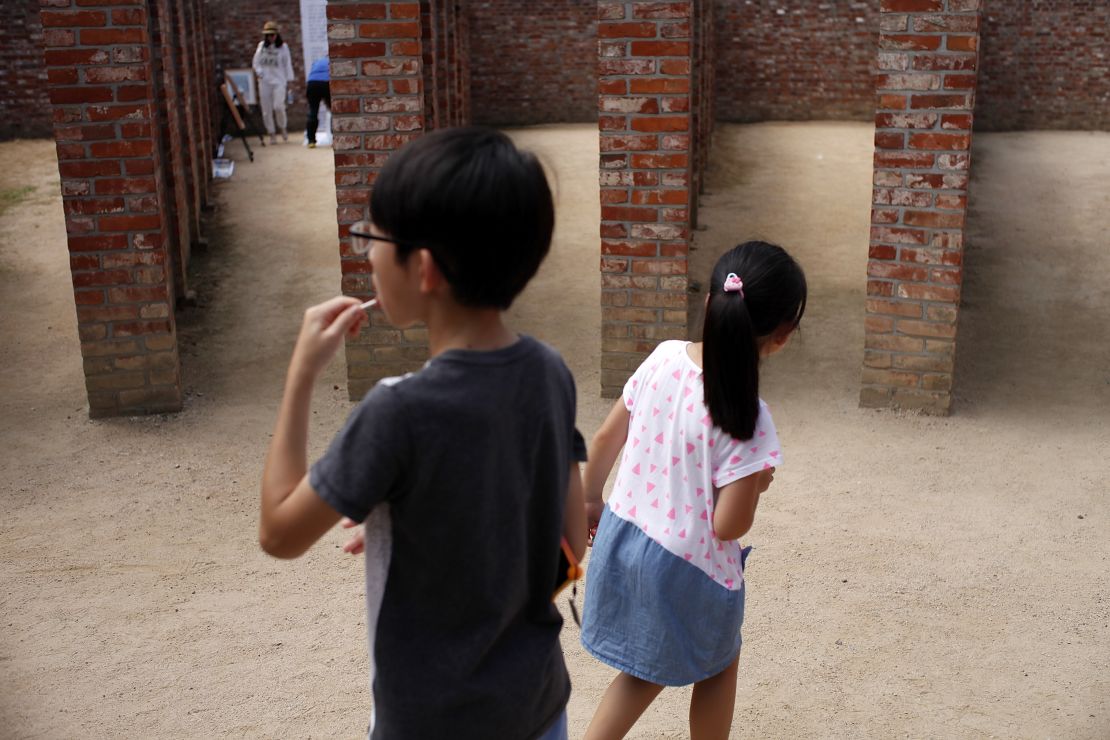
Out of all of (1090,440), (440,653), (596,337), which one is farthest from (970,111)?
(440,653)

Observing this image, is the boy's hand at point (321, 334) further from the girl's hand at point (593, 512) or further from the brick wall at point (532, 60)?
the brick wall at point (532, 60)

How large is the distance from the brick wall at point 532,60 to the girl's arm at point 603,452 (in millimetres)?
14637

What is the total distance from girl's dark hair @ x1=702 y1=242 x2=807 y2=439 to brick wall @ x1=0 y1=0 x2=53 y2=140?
14465 millimetres

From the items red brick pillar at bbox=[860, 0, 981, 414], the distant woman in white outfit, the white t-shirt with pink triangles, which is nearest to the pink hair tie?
the white t-shirt with pink triangles

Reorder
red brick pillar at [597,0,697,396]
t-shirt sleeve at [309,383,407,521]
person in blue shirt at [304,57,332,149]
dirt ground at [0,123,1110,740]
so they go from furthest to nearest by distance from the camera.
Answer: person in blue shirt at [304,57,332,149], red brick pillar at [597,0,697,396], dirt ground at [0,123,1110,740], t-shirt sleeve at [309,383,407,521]

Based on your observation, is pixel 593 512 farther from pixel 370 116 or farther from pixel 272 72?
pixel 272 72

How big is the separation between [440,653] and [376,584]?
0.14 m

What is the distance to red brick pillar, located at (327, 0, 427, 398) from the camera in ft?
19.5

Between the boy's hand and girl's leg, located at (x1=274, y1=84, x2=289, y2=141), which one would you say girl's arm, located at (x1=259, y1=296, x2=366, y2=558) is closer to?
the boy's hand

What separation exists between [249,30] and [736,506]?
16.0 m

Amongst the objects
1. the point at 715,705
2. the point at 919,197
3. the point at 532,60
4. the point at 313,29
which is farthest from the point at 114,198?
the point at 532,60

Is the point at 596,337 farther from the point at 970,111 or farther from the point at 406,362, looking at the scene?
the point at 970,111

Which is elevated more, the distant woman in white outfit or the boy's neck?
the distant woman in white outfit

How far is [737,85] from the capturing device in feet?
52.6
